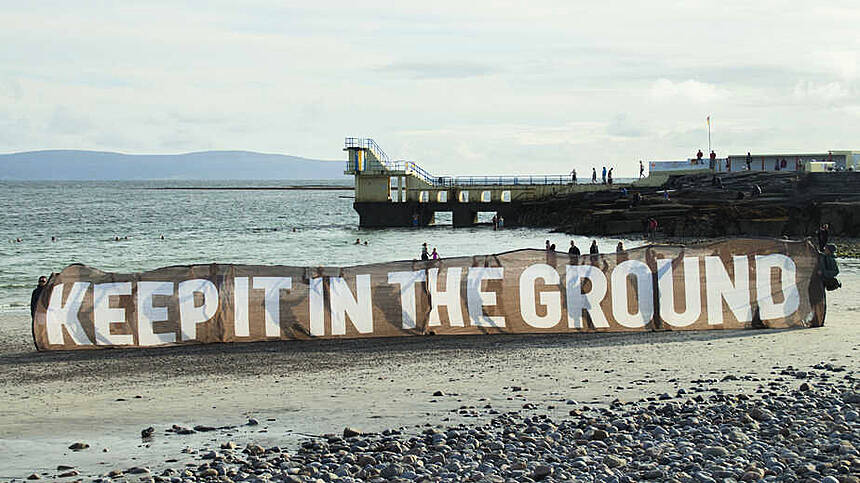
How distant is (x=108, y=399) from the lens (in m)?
13.7

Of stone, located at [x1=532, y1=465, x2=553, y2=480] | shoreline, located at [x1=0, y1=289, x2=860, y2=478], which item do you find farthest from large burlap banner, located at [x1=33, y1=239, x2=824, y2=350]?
stone, located at [x1=532, y1=465, x2=553, y2=480]

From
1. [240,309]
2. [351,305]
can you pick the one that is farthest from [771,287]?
[240,309]

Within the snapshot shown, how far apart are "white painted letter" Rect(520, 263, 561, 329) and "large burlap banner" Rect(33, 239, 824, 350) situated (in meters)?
0.02

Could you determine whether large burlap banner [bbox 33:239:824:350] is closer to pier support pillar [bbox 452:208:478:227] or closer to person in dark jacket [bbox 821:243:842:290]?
person in dark jacket [bbox 821:243:842:290]

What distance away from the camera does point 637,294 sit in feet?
61.0

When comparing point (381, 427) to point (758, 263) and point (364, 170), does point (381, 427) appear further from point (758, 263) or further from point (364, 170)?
point (364, 170)

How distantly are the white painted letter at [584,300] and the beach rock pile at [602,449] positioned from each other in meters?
6.37

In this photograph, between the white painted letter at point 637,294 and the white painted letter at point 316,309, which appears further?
the white painted letter at point 637,294

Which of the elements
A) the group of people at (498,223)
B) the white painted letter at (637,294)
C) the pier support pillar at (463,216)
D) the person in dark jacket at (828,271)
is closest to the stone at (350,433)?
the white painted letter at (637,294)

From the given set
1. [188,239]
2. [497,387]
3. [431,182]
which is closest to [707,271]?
[497,387]

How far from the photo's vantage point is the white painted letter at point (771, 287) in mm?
18594

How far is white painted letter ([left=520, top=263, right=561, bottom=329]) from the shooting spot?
728 inches

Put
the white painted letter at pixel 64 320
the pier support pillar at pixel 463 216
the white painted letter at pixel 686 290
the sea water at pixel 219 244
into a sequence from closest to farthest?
the white painted letter at pixel 64 320
the white painted letter at pixel 686 290
the sea water at pixel 219 244
the pier support pillar at pixel 463 216

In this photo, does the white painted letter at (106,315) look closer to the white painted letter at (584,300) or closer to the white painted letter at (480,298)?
the white painted letter at (480,298)
